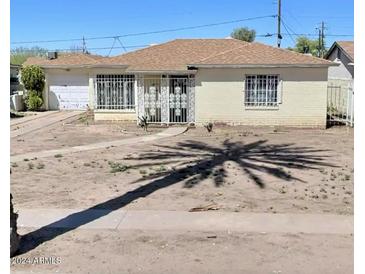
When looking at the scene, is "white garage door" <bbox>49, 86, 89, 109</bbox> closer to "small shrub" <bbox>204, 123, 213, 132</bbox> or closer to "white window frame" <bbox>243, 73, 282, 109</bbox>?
"small shrub" <bbox>204, 123, 213, 132</bbox>

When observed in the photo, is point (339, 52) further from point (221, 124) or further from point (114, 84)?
point (114, 84)

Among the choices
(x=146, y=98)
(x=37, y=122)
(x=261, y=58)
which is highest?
(x=261, y=58)

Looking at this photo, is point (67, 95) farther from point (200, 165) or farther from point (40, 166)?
point (200, 165)

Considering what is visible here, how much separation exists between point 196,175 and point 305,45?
79238 millimetres

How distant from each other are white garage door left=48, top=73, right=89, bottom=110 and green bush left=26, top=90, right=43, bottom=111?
1330mm

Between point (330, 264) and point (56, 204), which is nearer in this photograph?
point (330, 264)

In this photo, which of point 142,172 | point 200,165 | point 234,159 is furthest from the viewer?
point 234,159

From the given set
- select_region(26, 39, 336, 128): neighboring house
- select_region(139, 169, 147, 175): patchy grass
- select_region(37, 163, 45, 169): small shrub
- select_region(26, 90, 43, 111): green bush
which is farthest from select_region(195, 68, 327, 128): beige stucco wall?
select_region(26, 90, 43, 111): green bush

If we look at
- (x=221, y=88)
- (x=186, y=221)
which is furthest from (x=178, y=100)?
(x=186, y=221)

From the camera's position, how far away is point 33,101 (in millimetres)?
32781

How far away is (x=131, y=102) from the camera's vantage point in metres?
25.5

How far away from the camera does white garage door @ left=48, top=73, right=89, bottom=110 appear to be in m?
34.4
